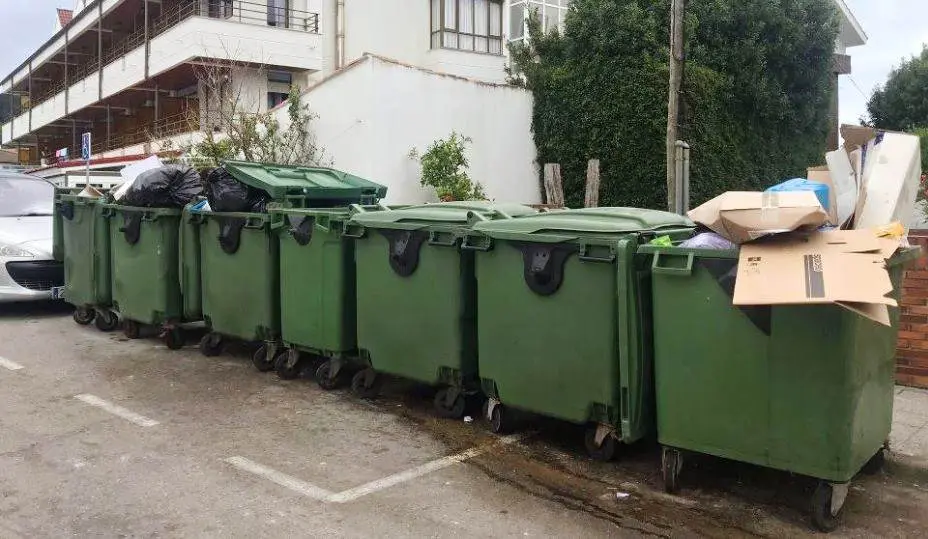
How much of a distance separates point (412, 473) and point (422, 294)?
127 centimetres

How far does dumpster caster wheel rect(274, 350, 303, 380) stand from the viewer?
626 centimetres

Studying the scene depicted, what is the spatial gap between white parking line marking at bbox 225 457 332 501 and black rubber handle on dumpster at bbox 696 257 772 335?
2.20 metres

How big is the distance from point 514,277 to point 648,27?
13.1 m

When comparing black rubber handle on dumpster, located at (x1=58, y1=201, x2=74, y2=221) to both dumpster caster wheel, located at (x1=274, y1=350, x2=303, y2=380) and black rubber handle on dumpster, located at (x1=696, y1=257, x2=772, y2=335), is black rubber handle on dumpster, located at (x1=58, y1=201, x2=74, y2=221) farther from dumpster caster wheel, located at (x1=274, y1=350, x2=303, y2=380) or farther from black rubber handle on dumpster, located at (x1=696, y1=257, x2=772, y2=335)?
black rubber handle on dumpster, located at (x1=696, y1=257, x2=772, y2=335)

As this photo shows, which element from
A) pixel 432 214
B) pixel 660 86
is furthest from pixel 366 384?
pixel 660 86

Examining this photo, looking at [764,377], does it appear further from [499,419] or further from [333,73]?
[333,73]

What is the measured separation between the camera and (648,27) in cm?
1639

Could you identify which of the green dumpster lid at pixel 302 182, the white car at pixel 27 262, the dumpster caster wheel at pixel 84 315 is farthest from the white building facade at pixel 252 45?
the green dumpster lid at pixel 302 182

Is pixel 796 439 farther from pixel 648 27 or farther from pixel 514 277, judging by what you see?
pixel 648 27

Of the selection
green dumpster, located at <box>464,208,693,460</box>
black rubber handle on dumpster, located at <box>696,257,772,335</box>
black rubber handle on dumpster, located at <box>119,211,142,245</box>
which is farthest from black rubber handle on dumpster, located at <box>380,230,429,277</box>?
black rubber handle on dumpster, located at <box>119,211,142,245</box>

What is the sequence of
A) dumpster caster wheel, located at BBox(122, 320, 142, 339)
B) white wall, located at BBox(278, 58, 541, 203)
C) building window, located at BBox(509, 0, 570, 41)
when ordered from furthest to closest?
building window, located at BBox(509, 0, 570, 41) < white wall, located at BBox(278, 58, 541, 203) < dumpster caster wheel, located at BBox(122, 320, 142, 339)

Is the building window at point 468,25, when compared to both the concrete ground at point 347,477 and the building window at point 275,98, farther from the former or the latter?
the concrete ground at point 347,477

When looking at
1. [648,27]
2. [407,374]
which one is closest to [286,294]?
[407,374]

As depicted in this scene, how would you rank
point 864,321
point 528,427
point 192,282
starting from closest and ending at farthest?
point 864,321, point 528,427, point 192,282
